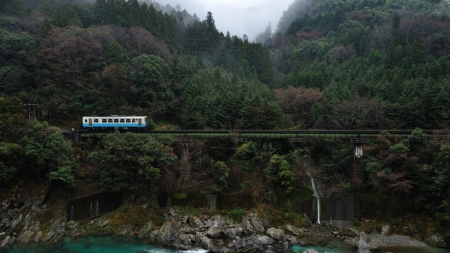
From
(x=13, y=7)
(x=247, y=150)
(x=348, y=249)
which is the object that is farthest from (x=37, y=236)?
(x=13, y=7)

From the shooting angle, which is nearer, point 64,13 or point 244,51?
point 64,13

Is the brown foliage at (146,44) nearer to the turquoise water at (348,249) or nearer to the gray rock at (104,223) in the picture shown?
the gray rock at (104,223)

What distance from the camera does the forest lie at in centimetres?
2619

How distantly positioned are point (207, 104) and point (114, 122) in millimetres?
9625

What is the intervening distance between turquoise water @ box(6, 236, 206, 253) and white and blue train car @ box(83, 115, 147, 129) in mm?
12430

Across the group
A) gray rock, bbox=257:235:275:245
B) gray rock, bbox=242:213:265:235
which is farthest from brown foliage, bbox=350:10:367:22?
gray rock, bbox=257:235:275:245

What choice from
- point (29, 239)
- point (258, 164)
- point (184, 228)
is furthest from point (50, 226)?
point (258, 164)

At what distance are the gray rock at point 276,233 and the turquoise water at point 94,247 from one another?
499 centimetres

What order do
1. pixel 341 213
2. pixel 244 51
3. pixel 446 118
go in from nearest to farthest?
pixel 341 213, pixel 446 118, pixel 244 51

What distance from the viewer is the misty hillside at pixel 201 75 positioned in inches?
1378

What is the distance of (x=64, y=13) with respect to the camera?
49594mm

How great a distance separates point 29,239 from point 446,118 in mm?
35359

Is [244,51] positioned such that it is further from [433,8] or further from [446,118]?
[433,8]

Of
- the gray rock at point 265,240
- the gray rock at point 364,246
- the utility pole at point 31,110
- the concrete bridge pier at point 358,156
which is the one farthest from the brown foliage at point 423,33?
the utility pole at point 31,110
